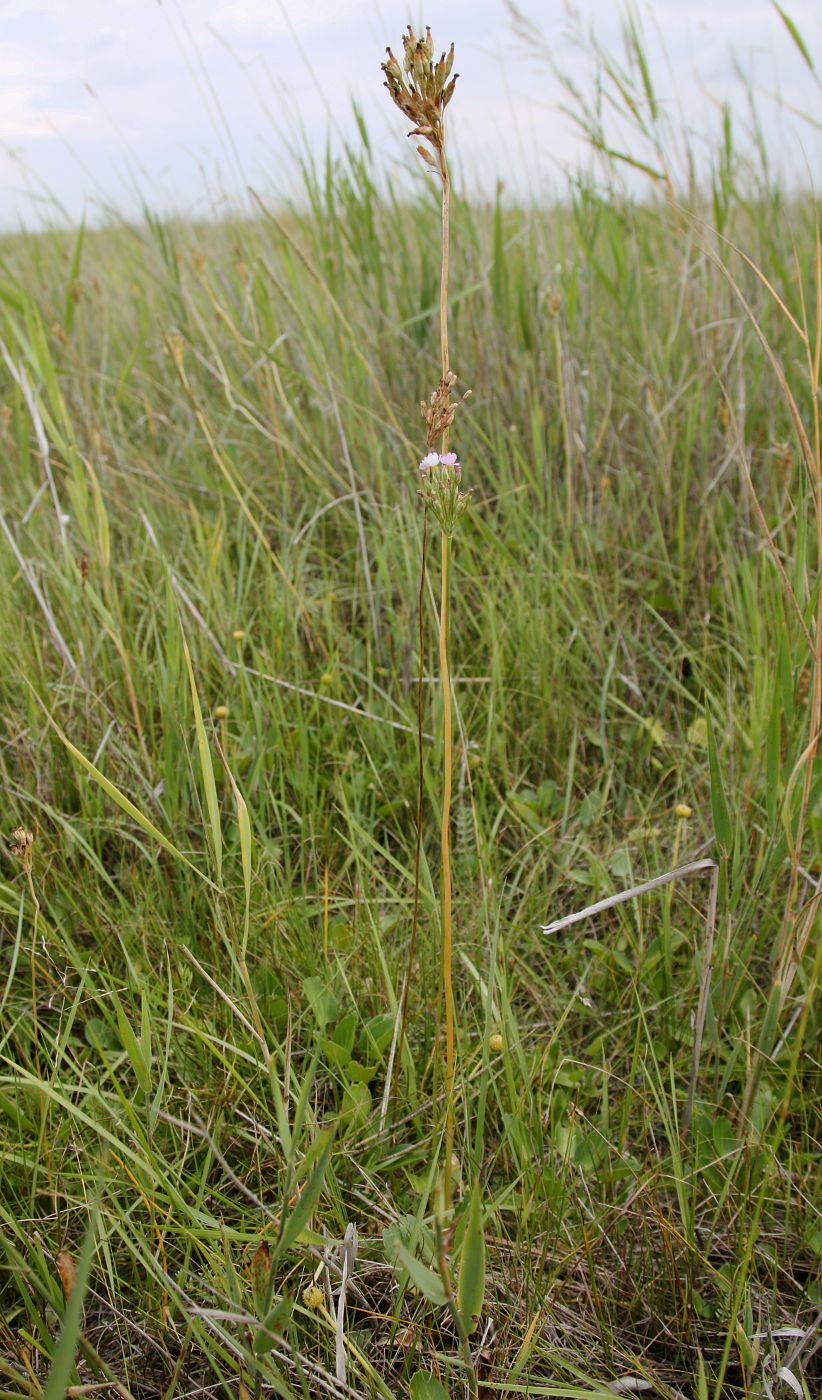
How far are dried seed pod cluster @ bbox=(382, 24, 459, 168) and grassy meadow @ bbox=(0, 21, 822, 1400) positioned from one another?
38cm

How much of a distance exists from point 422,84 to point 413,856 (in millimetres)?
1021

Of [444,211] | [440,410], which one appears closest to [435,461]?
[440,410]

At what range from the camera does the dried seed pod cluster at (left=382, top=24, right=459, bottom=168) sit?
2.20 feet

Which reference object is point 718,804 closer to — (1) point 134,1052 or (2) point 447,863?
(2) point 447,863

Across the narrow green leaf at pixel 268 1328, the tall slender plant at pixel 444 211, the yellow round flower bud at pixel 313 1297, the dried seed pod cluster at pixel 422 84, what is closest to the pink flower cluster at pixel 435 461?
the tall slender plant at pixel 444 211

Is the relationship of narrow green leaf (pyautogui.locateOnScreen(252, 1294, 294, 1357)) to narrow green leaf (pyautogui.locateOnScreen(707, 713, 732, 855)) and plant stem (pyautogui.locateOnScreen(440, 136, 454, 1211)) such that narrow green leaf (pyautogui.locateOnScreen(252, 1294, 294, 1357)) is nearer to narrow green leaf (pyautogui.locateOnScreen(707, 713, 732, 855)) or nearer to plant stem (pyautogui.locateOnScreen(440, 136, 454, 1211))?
plant stem (pyautogui.locateOnScreen(440, 136, 454, 1211))

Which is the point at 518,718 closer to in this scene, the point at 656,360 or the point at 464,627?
the point at 464,627

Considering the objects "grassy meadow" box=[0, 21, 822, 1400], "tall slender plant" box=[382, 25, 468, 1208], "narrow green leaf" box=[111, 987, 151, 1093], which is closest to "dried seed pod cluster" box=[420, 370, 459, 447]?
"tall slender plant" box=[382, 25, 468, 1208]

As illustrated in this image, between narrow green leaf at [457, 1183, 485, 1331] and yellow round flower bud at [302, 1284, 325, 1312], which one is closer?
narrow green leaf at [457, 1183, 485, 1331]

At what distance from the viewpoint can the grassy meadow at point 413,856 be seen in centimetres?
91

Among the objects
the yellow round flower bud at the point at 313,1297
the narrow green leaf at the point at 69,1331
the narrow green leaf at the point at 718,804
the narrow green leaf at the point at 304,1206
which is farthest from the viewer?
the narrow green leaf at the point at 718,804

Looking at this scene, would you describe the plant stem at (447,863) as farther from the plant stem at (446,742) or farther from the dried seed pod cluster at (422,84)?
the dried seed pod cluster at (422,84)

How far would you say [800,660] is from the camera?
52.4 inches

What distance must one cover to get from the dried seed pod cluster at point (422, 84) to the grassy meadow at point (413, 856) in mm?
376
